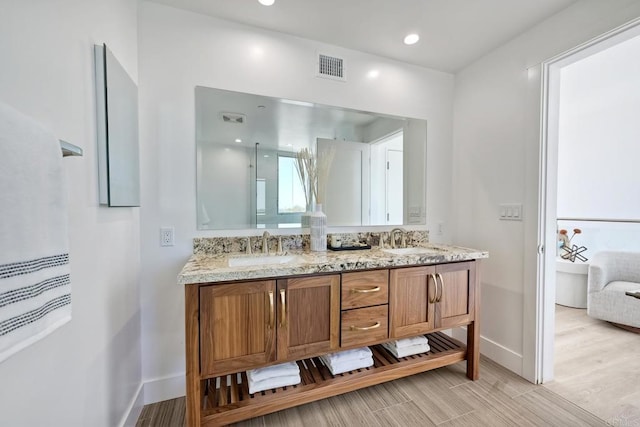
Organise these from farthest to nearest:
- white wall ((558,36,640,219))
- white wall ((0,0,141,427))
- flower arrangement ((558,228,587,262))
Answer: flower arrangement ((558,228,587,262))
white wall ((558,36,640,219))
white wall ((0,0,141,427))

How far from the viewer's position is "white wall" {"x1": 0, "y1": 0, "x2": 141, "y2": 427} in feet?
2.36

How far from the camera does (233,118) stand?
181cm

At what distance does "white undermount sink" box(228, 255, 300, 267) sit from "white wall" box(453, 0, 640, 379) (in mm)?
1646

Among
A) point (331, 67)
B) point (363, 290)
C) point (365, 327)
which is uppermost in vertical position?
point (331, 67)

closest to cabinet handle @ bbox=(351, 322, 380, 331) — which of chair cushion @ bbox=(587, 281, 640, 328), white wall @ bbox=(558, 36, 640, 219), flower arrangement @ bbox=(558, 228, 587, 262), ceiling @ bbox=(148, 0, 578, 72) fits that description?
ceiling @ bbox=(148, 0, 578, 72)

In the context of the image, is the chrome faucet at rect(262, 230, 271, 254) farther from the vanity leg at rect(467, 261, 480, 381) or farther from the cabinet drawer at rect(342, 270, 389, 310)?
the vanity leg at rect(467, 261, 480, 381)

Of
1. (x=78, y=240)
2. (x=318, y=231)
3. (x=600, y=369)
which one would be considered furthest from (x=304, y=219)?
(x=600, y=369)

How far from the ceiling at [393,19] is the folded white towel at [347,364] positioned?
2216 millimetres

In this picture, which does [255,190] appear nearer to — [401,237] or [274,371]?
[274,371]

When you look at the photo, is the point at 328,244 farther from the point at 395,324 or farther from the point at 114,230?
the point at 114,230

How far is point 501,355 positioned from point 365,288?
1.44 metres

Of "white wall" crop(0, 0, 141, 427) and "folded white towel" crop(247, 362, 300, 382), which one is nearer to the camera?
"white wall" crop(0, 0, 141, 427)

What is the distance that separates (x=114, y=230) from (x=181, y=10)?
1.45 meters

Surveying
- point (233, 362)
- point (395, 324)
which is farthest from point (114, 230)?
point (395, 324)
